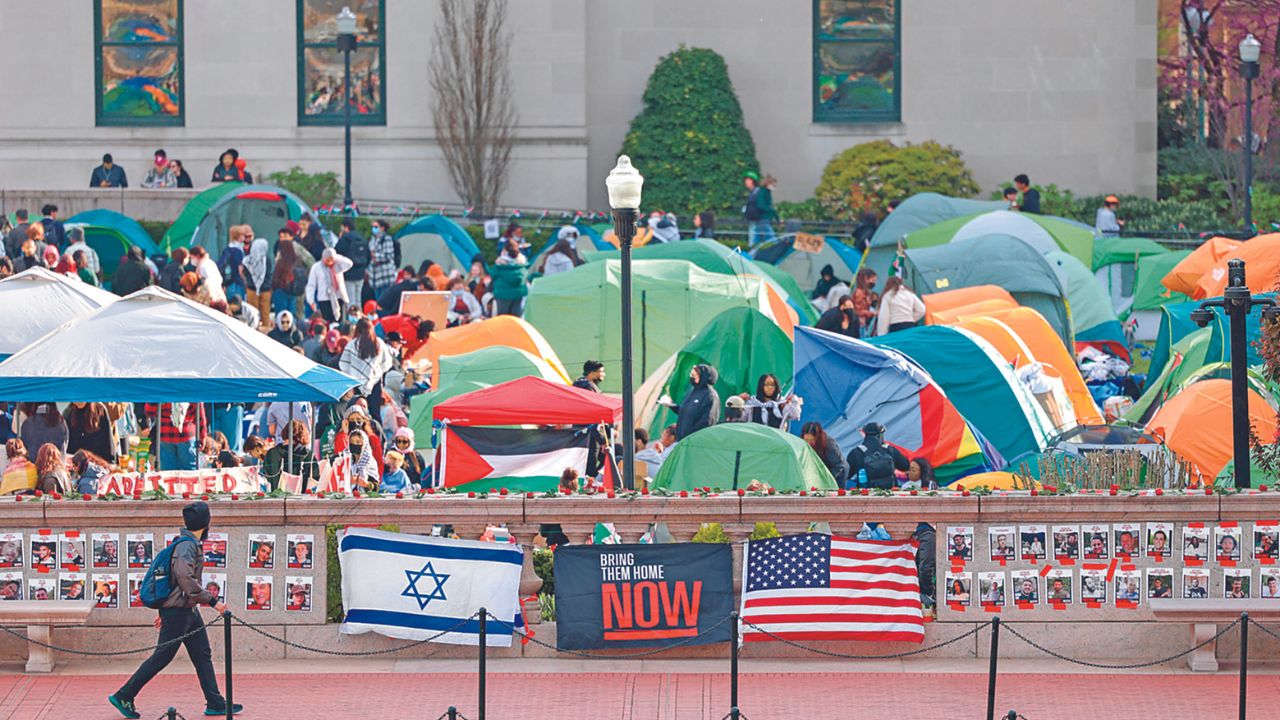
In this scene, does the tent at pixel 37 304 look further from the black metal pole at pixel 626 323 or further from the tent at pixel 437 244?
the tent at pixel 437 244

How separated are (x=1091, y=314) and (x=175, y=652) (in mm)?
18933

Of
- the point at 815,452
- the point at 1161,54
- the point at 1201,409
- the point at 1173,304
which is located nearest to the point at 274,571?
the point at 815,452

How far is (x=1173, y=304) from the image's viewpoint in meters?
27.6

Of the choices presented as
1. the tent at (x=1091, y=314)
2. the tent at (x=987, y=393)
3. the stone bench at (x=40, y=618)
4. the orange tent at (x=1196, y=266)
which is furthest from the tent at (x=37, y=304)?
the orange tent at (x=1196, y=266)

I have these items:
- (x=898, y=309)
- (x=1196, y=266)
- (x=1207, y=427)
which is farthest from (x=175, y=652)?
(x=1196, y=266)

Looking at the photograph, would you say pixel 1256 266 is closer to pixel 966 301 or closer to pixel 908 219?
pixel 966 301

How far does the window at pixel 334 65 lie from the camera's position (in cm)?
3959

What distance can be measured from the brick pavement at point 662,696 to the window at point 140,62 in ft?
90.0

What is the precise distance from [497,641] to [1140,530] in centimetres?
435

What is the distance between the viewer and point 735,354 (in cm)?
2312

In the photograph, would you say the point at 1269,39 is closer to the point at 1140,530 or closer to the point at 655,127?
the point at 655,127

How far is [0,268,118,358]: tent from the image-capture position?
20.5 meters

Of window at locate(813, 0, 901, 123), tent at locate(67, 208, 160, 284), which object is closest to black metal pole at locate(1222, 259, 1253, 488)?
tent at locate(67, 208, 160, 284)

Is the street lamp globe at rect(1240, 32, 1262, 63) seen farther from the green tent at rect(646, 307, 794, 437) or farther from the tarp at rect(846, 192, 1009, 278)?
the green tent at rect(646, 307, 794, 437)
